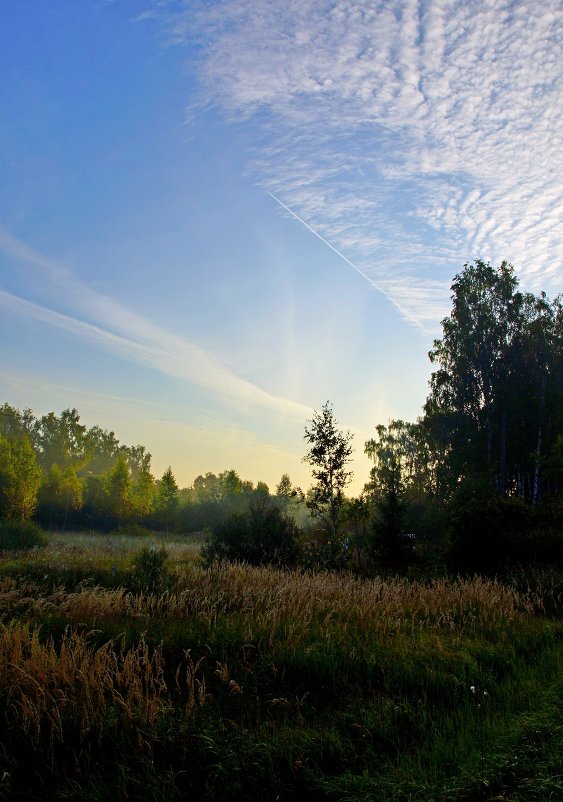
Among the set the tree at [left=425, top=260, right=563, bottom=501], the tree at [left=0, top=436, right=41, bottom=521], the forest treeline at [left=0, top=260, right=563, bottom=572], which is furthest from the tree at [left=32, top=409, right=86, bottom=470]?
the tree at [left=425, top=260, right=563, bottom=501]

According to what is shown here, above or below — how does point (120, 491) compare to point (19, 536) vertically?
above

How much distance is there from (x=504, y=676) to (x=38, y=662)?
500 centimetres

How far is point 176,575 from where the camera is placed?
12766mm

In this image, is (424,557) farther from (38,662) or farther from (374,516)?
(38,662)

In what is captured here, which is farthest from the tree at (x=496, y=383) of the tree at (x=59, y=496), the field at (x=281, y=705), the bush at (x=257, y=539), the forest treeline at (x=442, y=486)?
the tree at (x=59, y=496)

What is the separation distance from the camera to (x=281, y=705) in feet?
17.1

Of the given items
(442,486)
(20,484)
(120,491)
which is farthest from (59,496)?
(442,486)

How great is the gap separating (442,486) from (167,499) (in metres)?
39.2

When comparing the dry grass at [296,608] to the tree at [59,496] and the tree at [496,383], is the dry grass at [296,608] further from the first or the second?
the tree at [59,496]

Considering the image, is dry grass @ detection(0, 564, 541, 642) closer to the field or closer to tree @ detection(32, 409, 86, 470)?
the field

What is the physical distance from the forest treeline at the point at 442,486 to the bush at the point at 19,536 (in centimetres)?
1009

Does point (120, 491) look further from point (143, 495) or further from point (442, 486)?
point (442, 486)

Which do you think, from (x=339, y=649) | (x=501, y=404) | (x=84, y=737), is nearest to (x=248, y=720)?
(x=84, y=737)

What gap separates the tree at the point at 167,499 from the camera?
65.1m
